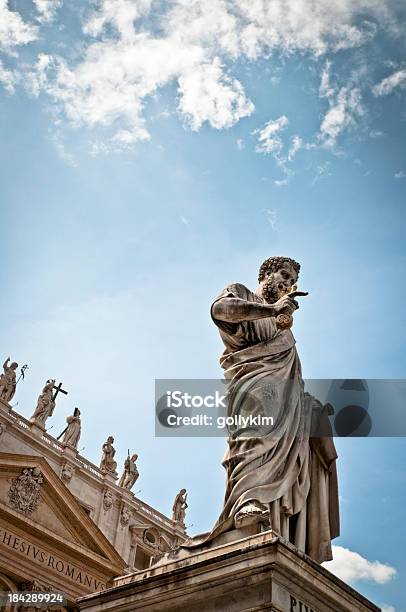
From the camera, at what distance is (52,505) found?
1123 inches

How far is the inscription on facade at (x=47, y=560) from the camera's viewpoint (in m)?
25.7

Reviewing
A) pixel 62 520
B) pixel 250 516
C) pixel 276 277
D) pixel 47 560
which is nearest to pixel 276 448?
pixel 250 516

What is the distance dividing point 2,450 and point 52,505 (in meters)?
3.13

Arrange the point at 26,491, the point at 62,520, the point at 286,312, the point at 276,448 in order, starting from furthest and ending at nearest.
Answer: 1. the point at 62,520
2. the point at 26,491
3. the point at 286,312
4. the point at 276,448

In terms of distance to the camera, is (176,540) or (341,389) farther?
(176,540)

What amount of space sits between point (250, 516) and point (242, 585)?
22.1 inches

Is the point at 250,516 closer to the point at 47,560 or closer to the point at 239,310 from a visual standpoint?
the point at 239,310

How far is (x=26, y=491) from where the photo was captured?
90.9 ft

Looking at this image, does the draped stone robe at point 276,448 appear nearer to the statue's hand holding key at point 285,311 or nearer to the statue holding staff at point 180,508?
the statue's hand holding key at point 285,311

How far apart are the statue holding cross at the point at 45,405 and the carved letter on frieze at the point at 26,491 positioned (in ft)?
9.96

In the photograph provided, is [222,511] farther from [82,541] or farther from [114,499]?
[114,499]

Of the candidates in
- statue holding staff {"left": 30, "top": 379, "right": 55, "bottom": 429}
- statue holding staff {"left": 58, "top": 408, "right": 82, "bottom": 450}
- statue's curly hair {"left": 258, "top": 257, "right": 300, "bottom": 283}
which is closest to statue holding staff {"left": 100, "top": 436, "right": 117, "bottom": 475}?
statue holding staff {"left": 58, "top": 408, "right": 82, "bottom": 450}

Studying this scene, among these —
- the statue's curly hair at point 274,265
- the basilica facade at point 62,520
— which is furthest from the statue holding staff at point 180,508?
the statue's curly hair at point 274,265

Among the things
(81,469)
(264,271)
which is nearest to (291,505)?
(264,271)
